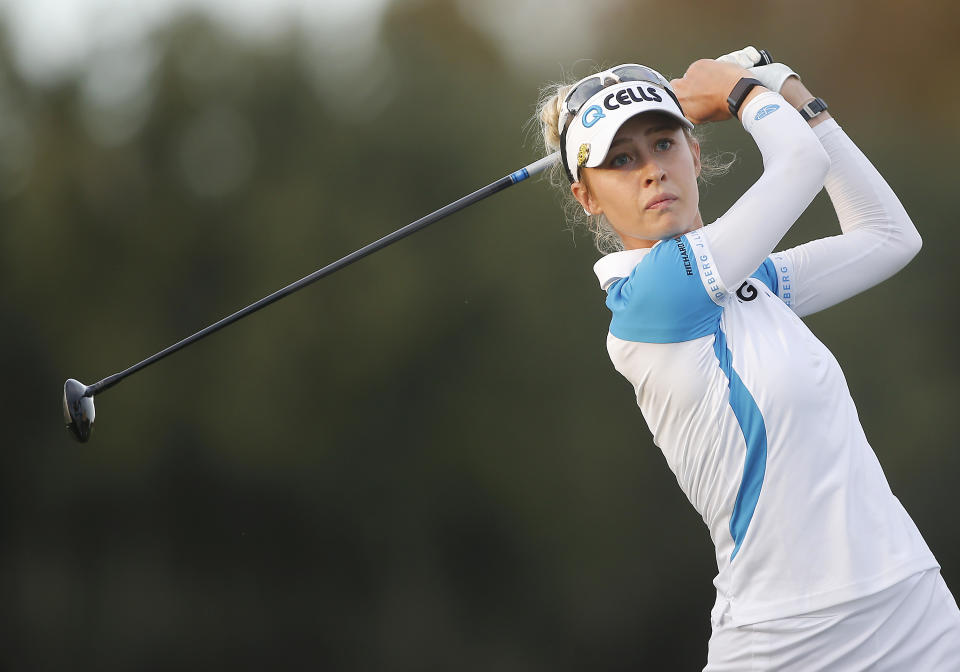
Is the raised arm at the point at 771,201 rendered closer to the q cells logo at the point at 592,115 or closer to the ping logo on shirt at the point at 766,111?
the ping logo on shirt at the point at 766,111

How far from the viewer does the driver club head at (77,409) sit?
204 cm

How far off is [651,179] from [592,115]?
0.36 feet

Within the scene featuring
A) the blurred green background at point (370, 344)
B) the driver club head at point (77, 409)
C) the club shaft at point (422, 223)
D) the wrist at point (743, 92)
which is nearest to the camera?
the wrist at point (743, 92)

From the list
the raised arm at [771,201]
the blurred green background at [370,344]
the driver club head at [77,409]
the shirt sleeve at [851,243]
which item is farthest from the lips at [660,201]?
the blurred green background at [370,344]

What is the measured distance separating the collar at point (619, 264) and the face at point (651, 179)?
0.09ft

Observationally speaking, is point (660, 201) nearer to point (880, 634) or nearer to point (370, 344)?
point (880, 634)

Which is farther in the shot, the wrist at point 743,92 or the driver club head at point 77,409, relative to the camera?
the driver club head at point 77,409

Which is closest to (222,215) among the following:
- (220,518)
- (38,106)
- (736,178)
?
(38,106)

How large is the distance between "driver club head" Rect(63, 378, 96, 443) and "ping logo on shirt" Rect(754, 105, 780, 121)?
1518 millimetres

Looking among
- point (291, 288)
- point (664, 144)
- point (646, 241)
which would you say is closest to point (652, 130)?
point (664, 144)

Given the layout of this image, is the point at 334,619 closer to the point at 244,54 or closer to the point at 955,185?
the point at 244,54

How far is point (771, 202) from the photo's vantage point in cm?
107

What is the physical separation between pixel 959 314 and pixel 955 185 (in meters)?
0.42

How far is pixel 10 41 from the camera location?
3705 millimetres
